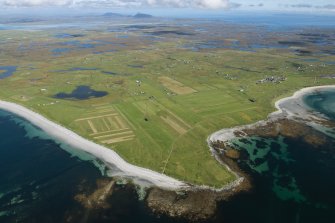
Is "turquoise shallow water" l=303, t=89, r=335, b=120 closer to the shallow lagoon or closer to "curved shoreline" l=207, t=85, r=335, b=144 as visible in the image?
"curved shoreline" l=207, t=85, r=335, b=144

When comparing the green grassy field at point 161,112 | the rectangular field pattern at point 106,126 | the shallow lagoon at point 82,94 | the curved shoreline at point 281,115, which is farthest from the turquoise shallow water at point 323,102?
the shallow lagoon at point 82,94

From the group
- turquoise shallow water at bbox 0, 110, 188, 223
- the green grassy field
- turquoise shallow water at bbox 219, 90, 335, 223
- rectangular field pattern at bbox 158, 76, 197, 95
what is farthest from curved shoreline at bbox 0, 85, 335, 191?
rectangular field pattern at bbox 158, 76, 197, 95

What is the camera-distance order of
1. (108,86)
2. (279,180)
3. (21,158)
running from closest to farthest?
1. (279,180)
2. (21,158)
3. (108,86)

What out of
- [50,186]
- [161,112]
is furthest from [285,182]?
[161,112]

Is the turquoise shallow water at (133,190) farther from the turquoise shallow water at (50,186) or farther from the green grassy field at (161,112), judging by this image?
the green grassy field at (161,112)

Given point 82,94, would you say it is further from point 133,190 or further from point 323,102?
point 323,102

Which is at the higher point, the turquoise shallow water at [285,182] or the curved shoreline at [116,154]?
the turquoise shallow water at [285,182]

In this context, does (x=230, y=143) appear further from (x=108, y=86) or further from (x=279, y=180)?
(x=108, y=86)

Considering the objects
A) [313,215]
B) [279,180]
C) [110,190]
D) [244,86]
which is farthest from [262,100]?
[110,190]
